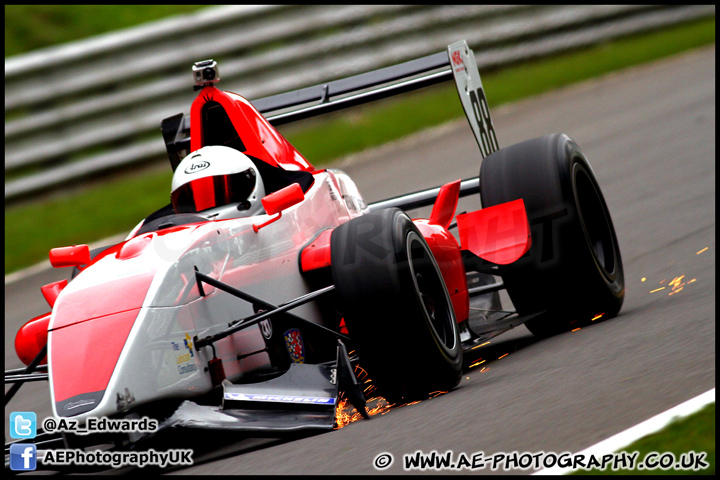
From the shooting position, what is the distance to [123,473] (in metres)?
4.02

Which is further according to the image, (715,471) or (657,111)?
(657,111)

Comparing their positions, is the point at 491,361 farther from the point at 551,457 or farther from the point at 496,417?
the point at 551,457

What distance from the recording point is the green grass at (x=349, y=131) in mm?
10797

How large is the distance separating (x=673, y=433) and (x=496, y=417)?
0.75 metres

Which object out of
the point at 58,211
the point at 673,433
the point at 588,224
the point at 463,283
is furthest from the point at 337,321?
the point at 58,211

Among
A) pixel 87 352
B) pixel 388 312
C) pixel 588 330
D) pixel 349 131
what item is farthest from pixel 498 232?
pixel 349 131

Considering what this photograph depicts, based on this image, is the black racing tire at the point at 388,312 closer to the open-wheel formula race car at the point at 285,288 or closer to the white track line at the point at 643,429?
the open-wheel formula race car at the point at 285,288

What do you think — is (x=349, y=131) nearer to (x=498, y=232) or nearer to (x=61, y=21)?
(x=61, y=21)

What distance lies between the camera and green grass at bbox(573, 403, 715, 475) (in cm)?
297

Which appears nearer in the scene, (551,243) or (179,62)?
(551,243)

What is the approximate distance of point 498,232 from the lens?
5.53m

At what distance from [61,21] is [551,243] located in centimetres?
1208

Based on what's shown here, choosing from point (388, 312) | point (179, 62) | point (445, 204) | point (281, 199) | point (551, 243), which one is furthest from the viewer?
point (179, 62)

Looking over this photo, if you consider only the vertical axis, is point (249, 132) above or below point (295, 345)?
above
